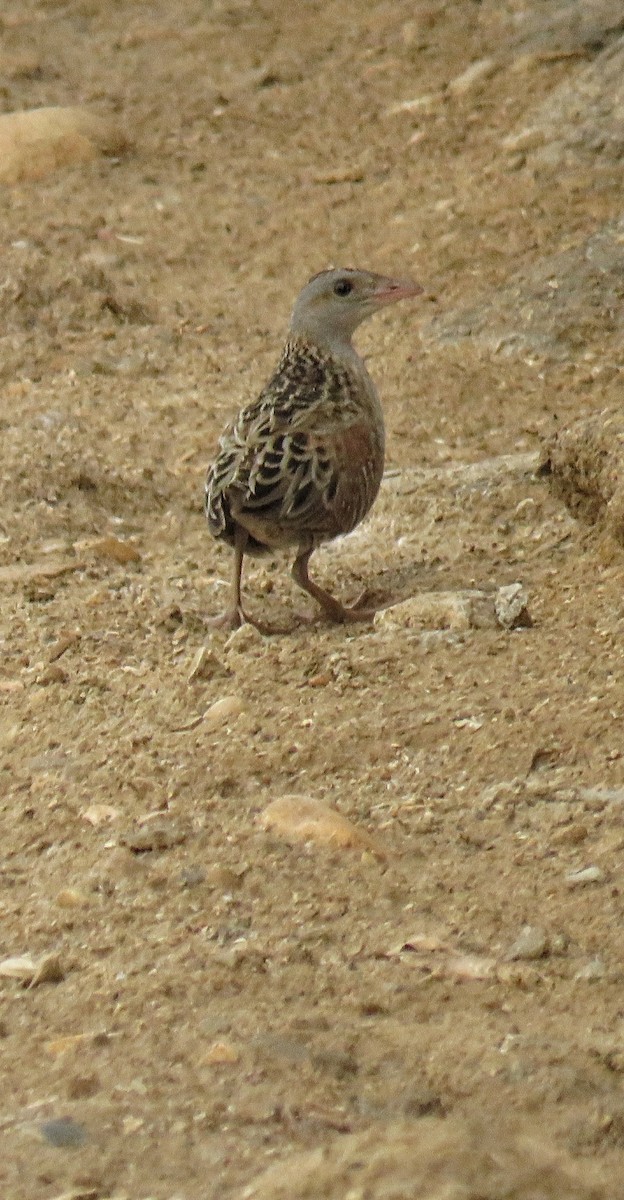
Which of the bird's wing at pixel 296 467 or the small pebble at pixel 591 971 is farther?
the bird's wing at pixel 296 467

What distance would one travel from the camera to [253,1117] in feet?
11.2

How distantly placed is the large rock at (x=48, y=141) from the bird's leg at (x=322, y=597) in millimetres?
5404

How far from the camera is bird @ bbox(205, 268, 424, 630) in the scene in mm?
6152

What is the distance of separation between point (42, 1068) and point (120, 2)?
10.7 metres

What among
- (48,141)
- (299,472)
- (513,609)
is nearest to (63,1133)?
(513,609)

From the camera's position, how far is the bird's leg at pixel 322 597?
6.30 m

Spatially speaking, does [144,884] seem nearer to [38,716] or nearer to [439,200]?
[38,716]

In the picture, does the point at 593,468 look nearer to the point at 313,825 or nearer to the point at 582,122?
the point at 313,825

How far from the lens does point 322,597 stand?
630 centimetres

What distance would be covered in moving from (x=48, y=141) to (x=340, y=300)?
4.71m

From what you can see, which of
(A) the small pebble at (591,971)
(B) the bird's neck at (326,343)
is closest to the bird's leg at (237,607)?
(B) the bird's neck at (326,343)

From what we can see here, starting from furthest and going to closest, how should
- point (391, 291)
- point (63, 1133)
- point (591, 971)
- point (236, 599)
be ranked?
point (391, 291) → point (236, 599) → point (591, 971) → point (63, 1133)

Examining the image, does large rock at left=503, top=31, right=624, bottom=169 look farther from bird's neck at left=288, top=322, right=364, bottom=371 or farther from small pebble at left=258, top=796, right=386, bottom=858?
small pebble at left=258, top=796, right=386, bottom=858

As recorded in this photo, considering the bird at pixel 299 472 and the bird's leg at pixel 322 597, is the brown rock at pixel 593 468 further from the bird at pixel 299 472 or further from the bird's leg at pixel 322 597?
the bird's leg at pixel 322 597
